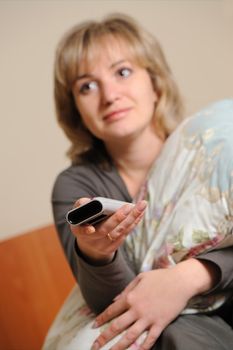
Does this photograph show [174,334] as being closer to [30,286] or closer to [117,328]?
[117,328]

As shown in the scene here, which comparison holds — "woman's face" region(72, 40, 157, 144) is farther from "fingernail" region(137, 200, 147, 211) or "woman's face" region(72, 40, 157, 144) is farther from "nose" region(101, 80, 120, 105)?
"fingernail" region(137, 200, 147, 211)

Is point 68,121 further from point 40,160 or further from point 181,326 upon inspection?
point 181,326

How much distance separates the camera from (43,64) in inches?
48.1

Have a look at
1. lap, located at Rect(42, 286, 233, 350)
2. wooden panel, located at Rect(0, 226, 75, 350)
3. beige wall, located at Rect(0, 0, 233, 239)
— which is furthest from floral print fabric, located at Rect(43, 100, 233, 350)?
beige wall, located at Rect(0, 0, 233, 239)

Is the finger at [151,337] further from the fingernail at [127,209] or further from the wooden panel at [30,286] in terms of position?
the wooden panel at [30,286]

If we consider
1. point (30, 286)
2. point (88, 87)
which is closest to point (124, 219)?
point (88, 87)

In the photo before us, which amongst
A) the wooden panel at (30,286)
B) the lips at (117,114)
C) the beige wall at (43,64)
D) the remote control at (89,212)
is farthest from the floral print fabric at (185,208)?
the beige wall at (43,64)

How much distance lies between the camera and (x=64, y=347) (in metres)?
Result: 0.66

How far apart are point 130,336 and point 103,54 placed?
54 centimetres

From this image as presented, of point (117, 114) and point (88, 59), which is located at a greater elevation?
point (88, 59)

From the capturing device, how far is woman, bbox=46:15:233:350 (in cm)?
59

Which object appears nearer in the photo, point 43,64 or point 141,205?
point 141,205

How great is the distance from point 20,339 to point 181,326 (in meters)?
0.71

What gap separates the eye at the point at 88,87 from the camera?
0.83 m
